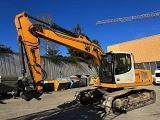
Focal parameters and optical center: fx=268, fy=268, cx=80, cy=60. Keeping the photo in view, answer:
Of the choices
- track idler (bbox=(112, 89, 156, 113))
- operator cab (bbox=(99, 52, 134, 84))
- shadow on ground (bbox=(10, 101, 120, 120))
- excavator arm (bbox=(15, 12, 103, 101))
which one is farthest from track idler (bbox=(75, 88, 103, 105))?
excavator arm (bbox=(15, 12, 103, 101))

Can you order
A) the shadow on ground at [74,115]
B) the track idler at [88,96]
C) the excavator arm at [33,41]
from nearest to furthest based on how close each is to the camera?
the excavator arm at [33,41] → the shadow on ground at [74,115] → the track idler at [88,96]

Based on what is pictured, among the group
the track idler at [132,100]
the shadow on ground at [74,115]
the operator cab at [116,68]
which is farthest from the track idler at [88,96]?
the track idler at [132,100]

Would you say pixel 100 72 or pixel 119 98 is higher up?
→ pixel 100 72

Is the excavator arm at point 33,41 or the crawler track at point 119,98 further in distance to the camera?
the crawler track at point 119,98

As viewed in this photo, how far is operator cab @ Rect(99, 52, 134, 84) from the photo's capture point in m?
13.6

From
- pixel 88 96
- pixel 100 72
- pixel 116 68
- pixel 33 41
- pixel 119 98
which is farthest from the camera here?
pixel 88 96

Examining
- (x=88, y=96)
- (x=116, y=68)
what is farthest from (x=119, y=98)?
(x=88, y=96)

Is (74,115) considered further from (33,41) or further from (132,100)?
(33,41)

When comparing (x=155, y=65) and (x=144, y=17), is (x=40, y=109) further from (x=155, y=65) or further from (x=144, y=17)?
(x=144, y=17)

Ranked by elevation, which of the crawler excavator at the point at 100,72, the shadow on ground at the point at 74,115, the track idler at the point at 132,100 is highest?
the crawler excavator at the point at 100,72

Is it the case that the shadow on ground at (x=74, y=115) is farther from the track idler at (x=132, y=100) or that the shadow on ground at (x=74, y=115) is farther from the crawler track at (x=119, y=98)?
the track idler at (x=132, y=100)

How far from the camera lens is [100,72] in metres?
14.5

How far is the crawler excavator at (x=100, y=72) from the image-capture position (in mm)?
10461

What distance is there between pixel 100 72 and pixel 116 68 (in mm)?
1124
